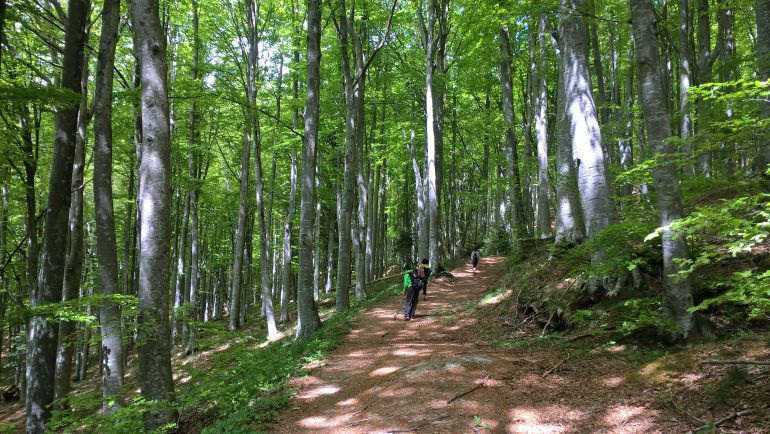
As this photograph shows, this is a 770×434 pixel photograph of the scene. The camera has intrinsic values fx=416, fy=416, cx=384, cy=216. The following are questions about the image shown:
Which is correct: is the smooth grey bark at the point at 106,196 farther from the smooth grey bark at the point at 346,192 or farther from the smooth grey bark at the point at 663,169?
the smooth grey bark at the point at 663,169

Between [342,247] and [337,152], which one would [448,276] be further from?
[337,152]

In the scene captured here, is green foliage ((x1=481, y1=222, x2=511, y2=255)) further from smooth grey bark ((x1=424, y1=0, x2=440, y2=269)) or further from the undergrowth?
the undergrowth

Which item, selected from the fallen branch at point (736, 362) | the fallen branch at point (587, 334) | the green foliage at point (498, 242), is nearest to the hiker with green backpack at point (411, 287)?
the fallen branch at point (587, 334)

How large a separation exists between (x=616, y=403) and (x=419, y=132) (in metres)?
21.3

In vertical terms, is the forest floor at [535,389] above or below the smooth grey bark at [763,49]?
below

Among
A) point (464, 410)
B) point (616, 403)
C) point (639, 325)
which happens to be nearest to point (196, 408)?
point (464, 410)

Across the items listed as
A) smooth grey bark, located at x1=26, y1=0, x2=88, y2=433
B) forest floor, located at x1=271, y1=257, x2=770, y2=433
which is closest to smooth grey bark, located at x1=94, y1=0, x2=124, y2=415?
smooth grey bark, located at x1=26, y1=0, x2=88, y2=433

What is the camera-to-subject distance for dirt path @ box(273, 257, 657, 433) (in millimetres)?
4465

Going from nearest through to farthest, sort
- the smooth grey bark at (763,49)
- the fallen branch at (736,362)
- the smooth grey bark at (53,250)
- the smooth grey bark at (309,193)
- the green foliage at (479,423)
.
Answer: the fallen branch at (736,362) < the green foliage at (479,423) < the smooth grey bark at (53,250) < the smooth grey bark at (763,49) < the smooth grey bark at (309,193)

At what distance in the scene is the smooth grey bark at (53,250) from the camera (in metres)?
6.09

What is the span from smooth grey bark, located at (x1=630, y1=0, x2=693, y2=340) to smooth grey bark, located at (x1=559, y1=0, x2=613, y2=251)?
1.31m

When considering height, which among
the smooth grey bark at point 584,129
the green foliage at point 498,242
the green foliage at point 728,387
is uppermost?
the smooth grey bark at point 584,129

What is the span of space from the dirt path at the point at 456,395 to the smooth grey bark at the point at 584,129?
240 centimetres

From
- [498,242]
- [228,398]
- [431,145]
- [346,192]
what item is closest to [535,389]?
[228,398]
